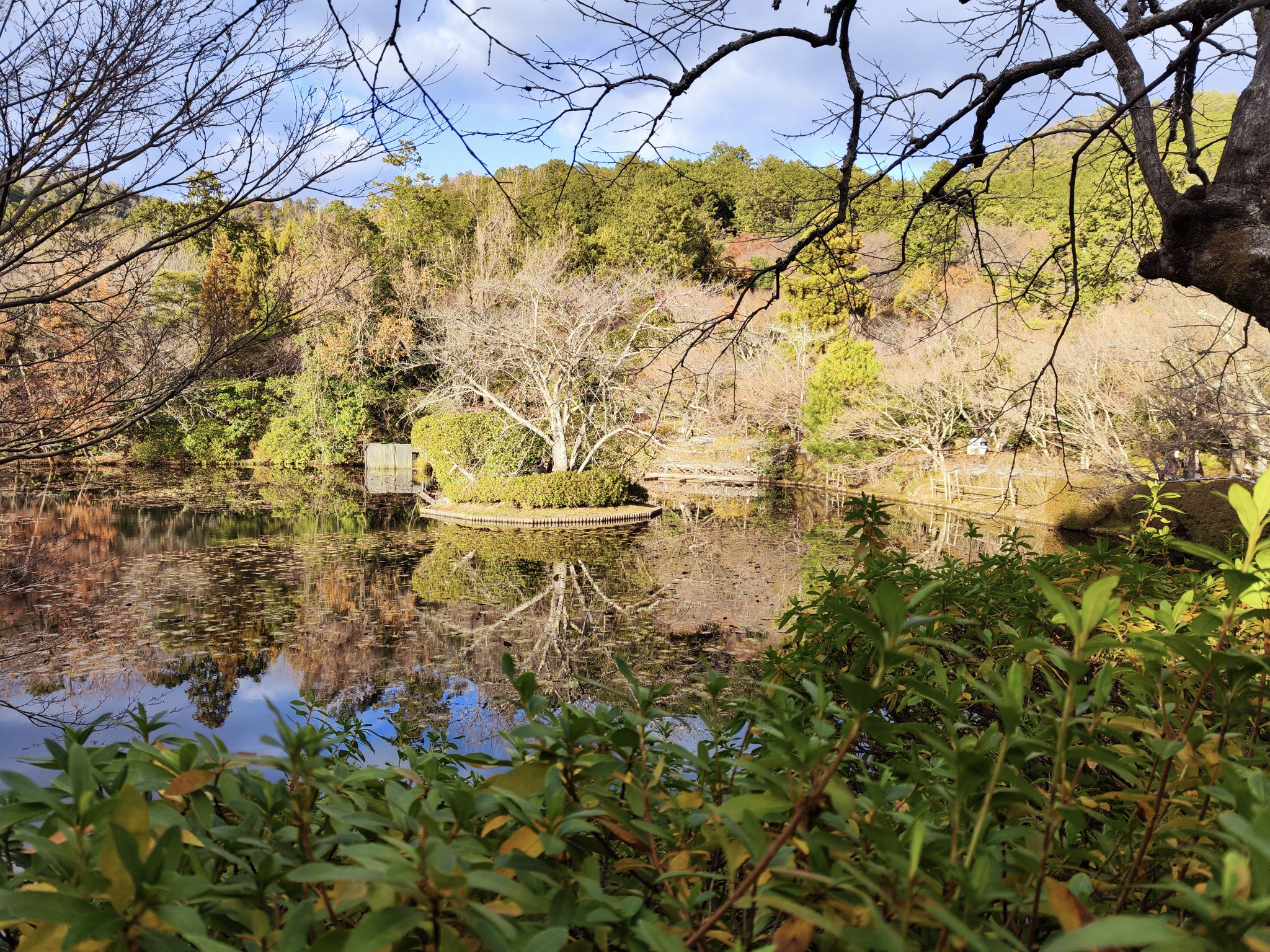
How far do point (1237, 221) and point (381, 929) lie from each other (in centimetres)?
230

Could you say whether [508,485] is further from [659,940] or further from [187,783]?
[659,940]

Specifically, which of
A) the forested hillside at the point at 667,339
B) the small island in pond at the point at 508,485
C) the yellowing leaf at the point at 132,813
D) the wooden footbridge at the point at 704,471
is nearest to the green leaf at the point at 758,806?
the yellowing leaf at the point at 132,813

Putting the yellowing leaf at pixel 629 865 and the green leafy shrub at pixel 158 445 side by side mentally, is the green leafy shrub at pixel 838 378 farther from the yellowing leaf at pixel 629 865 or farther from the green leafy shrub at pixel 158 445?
the green leafy shrub at pixel 158 445

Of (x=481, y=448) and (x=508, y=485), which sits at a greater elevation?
(x=481, y=448)

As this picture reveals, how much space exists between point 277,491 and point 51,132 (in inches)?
618

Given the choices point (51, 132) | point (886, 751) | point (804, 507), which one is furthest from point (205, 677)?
point (804, 507)

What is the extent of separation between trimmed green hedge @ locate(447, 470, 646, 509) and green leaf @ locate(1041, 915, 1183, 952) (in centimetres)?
1375

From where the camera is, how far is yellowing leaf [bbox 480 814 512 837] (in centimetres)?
67

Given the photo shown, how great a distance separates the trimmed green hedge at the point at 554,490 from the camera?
14.1 m

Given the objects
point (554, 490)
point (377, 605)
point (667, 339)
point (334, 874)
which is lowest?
point (377, 605)

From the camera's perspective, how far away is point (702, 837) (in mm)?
737

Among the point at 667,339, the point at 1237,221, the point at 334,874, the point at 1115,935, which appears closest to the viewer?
the point at 1115,935

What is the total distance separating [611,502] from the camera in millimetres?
14625

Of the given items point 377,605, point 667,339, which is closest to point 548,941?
point 377,605
